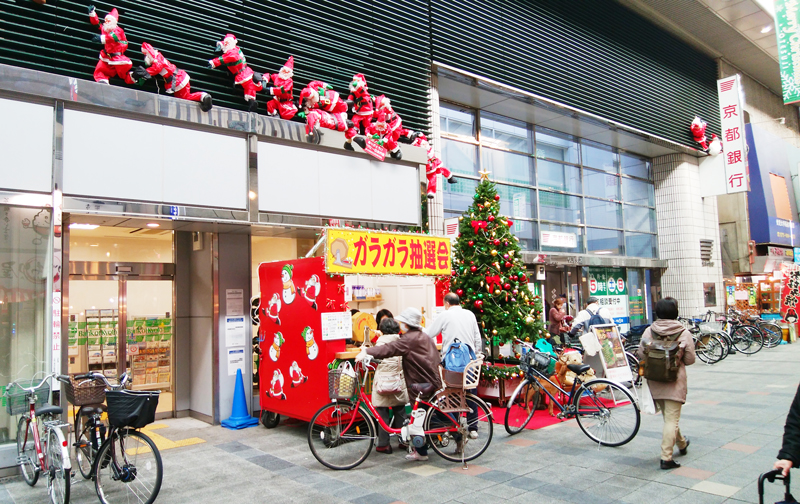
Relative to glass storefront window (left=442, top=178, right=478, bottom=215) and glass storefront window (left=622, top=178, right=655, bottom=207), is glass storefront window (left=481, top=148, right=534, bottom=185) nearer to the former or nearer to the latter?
glass storefront window (left=442, top=178, right=478, bottom=215)

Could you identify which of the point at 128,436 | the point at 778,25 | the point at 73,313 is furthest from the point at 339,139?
the point at 778,25

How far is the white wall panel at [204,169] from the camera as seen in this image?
7.31m

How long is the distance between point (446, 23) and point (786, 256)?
1848cm

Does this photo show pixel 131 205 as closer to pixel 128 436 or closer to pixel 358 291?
pixel 128 436

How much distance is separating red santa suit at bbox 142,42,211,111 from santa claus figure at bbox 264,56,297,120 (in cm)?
108

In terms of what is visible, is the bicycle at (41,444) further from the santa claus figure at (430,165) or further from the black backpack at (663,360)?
the santa claus figure at (430,165)

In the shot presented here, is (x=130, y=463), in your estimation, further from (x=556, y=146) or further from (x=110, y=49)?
(x=556, y=146)

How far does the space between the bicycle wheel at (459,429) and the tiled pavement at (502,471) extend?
143mm

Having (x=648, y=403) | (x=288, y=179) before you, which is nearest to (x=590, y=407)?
(x=648, y=403)

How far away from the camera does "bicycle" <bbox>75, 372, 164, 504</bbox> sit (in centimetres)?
467

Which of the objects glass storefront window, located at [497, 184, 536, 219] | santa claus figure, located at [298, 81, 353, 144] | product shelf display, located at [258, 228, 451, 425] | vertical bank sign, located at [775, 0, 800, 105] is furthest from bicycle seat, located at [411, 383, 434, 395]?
vertical bank sign, located at [775, 0, 800, 105]

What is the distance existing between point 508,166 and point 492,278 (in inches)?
251

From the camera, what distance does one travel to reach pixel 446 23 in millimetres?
11594

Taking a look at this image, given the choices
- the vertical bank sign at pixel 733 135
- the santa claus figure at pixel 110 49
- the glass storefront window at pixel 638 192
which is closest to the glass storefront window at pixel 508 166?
the glass storefront window at pixel 638 192
